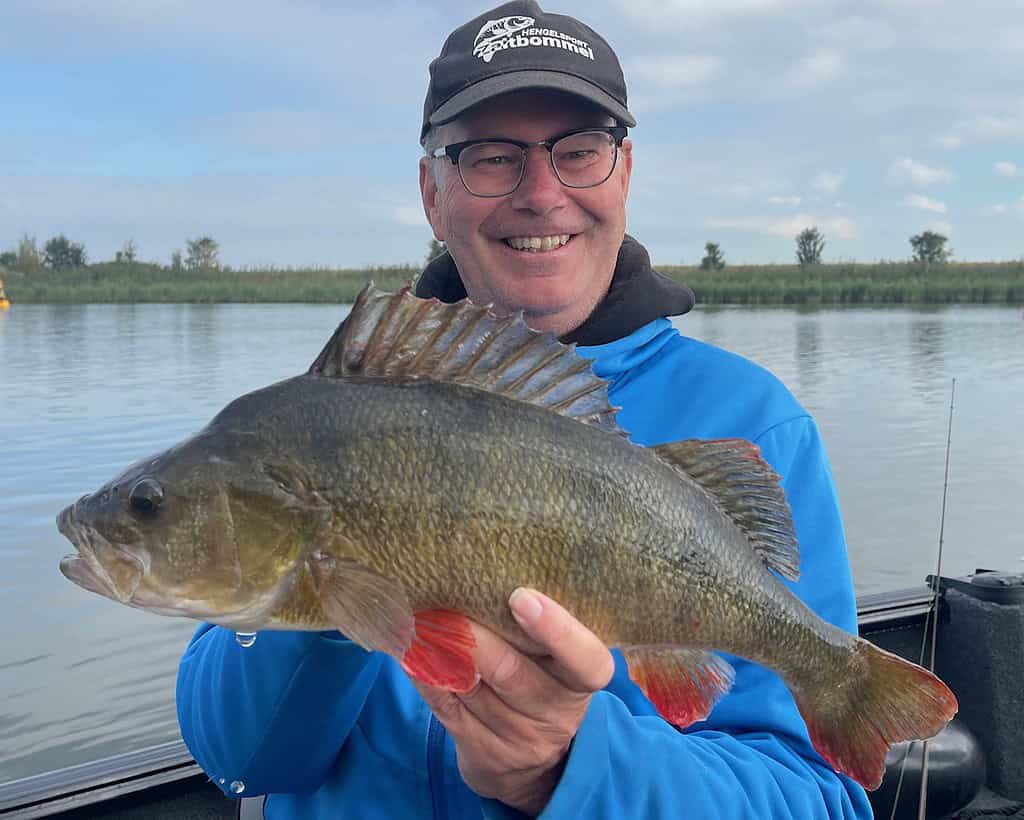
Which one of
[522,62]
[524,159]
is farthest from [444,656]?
[522,62]

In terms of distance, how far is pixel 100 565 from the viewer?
1588mm

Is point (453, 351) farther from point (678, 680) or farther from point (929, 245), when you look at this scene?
point (929, 245)

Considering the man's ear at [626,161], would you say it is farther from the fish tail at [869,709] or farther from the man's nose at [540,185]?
the fish tail at [869,709]

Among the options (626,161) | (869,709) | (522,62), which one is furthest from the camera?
(626,161)

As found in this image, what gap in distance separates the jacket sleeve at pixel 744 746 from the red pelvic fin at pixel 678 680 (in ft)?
0.24

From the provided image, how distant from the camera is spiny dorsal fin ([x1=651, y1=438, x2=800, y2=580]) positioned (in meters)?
1.79

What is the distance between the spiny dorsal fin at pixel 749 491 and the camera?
5.88 feet

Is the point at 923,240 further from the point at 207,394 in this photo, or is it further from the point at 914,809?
the point at 914,809

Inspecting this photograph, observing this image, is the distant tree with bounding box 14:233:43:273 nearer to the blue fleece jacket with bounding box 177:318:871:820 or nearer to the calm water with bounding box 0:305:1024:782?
the calm water with bounding box 0:305:1024:782

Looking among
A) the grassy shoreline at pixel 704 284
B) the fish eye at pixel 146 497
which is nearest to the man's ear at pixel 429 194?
the fish eye at pixel 146 497

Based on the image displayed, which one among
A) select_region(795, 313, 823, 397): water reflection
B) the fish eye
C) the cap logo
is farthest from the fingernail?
select_region(795, 313, 823, 397): water reflection

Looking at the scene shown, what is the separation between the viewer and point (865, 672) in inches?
70.7

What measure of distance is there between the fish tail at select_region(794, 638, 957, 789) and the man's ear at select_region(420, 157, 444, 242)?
1.74 meters

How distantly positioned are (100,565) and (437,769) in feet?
2.92
